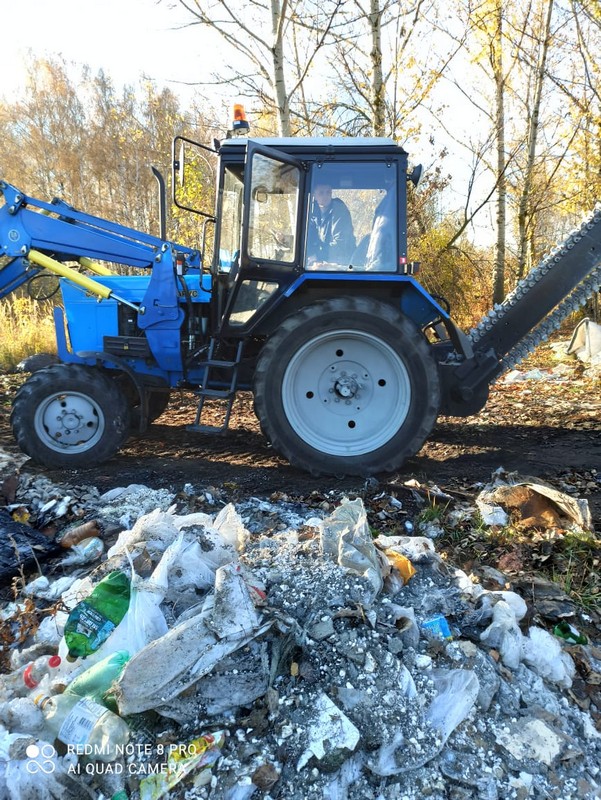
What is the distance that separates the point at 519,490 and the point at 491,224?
1202cm

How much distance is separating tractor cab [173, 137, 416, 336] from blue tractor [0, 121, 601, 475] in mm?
10

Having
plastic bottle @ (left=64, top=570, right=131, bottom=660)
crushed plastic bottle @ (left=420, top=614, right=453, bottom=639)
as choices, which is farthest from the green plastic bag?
crushed plastic bottle @ (left=420, top=614, right=453, bottom=639)

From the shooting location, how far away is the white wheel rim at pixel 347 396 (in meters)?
4.29

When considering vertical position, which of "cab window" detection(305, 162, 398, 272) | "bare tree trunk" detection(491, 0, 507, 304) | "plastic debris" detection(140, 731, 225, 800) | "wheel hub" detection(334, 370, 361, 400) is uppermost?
"bare tree trunk" detection(491, 0, 507, 304)

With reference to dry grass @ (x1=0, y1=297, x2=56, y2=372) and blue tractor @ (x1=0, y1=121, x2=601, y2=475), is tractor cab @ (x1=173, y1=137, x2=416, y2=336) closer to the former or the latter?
blue tractor @ (x1=0, y1=121, x2=601, y2=475)

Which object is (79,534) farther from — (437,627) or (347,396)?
(347,396)

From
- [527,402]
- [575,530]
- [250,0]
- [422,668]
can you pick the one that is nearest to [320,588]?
[422,668]

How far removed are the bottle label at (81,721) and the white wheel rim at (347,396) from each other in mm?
2636

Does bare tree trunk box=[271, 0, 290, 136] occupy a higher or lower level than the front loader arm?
higher

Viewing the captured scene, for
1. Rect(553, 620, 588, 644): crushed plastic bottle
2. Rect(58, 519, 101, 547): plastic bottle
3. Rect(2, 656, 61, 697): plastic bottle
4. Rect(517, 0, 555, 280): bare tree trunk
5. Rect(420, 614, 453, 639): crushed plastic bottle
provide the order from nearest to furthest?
Rect(2, 656, 61, 697): plastic bottle
Rect(420, 614, 453, 639): crushed plastic bottle
Rect(553, 620, 588, 644): crushed plastic bottle
Rect(58, 519, 101, 547): plastic bottle
Rect(517, 0, 555, 280): bare tree trunk

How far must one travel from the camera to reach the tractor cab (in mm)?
4156

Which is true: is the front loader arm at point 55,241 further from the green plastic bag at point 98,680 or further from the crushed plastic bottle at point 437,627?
the crushed plastic bottle at point 437,627

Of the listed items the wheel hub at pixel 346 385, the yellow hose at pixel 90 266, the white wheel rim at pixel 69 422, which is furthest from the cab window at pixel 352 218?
the white wheel rim at pixel 69 422

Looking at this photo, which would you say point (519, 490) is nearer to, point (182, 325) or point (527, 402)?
point (182, 325)
